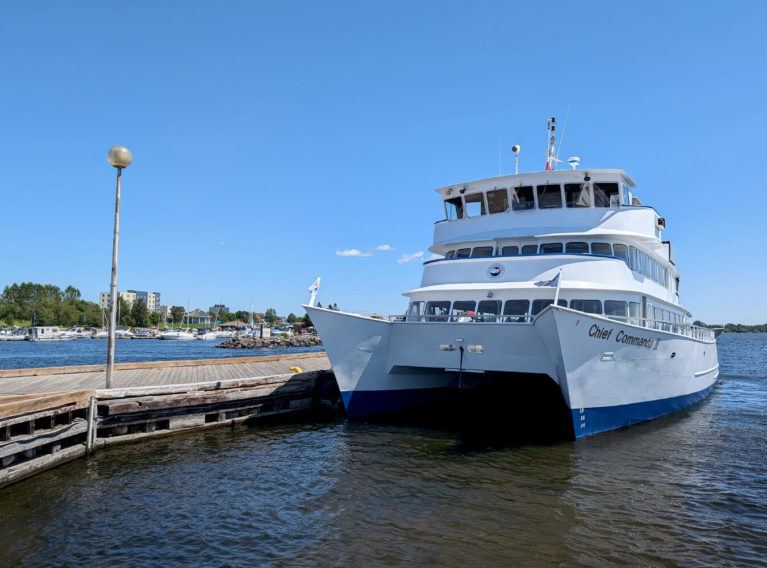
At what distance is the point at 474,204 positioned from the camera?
1670 cm

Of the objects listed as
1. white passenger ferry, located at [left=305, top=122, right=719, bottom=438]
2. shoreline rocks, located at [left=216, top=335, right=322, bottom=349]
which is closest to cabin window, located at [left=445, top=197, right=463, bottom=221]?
white passenger ferry, located at [left=305, top=122, right=719, bottom=438]

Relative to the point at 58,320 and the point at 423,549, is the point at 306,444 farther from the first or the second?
the point at 58,320

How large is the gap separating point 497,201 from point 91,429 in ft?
40.3

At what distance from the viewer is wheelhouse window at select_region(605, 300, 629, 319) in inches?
517

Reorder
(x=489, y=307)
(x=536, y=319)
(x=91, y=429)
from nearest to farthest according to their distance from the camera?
(x=91, y=429) → (x=536, y=319) → (x=489, y=307)

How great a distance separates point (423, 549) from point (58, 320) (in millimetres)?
142427

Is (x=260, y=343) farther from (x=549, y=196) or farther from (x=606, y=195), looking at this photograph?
(x=606, y=195)

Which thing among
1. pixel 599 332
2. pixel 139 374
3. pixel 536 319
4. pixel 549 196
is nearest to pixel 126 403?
pixel 139 374

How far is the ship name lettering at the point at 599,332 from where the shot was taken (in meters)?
11.1

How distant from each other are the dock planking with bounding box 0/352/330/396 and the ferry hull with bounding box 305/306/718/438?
172 inches

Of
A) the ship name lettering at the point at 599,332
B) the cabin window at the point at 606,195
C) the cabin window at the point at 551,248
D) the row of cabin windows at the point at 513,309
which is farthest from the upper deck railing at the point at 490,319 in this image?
the cabin window at the point at 606,195

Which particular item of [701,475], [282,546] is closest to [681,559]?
[701,475]

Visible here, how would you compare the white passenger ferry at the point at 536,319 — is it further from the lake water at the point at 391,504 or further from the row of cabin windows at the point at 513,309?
the lake water at the point at 391,504

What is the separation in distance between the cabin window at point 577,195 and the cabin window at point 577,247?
139 centimetres
